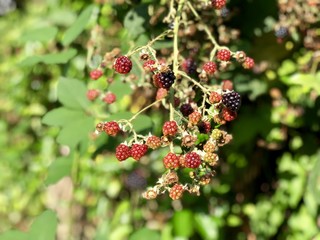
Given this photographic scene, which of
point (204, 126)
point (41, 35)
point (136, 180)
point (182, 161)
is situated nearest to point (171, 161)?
point (182, 161)

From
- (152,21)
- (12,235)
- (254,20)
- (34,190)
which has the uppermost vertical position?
(152,21)

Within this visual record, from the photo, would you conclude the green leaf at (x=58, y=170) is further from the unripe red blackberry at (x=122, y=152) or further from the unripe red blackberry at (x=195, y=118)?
the unripe red blackberry at (x=195, y=118)

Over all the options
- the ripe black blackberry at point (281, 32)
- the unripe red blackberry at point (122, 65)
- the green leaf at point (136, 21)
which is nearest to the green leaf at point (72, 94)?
the green leaf at point (136, 21)

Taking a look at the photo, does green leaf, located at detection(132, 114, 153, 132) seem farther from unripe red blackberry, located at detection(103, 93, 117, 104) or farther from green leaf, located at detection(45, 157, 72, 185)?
green leaf, located at detection(45, 157, 72, 185)

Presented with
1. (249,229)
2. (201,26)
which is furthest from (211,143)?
(249,229)

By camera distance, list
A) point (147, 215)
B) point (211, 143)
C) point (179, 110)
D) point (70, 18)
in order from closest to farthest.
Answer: point (211, 143) → point (179, 110) → point (70, 18) → point (147, 215)

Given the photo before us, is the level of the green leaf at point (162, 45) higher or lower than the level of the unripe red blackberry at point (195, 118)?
lower

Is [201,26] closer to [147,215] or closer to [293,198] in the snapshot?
[293,198]

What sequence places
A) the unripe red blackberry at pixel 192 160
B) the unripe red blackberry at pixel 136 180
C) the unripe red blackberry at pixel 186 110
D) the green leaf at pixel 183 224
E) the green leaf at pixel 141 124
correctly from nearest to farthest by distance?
the unripe red blackberry at pixel 192 160
the unripe red blackberry at pixel 186 110
the green leaf at pixel 141 124
the green leaf at pixel 183 224
the unripe red blackberry at pixel 136 180
